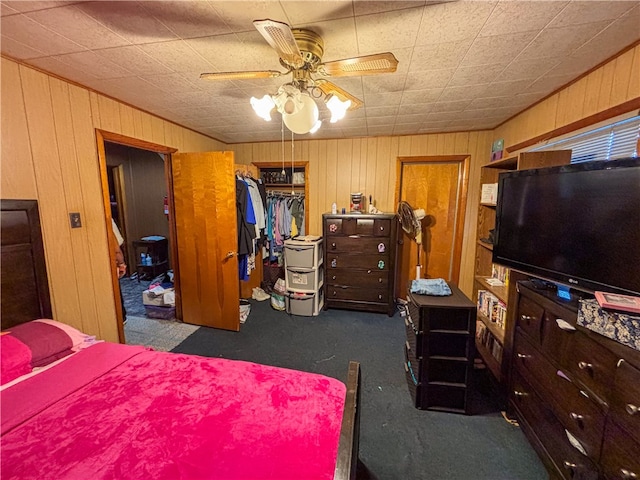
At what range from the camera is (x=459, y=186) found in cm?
351

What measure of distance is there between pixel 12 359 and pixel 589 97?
12.2 feet

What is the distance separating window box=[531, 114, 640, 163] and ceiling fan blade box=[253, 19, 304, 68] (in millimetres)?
1904

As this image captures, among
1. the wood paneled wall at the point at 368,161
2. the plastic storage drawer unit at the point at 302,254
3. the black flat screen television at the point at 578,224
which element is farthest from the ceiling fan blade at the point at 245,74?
the wood paneled wall at the point at 368,161

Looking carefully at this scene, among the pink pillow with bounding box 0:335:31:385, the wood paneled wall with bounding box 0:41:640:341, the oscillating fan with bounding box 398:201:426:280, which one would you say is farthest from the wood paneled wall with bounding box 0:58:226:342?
the oscillating fan with bounding box 398:201:426:280

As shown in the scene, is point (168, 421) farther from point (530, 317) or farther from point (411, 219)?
point (411, 219)

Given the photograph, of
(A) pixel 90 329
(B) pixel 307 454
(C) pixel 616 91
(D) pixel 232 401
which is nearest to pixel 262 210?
(A) pixel 90 329

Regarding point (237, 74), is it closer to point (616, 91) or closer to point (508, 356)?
point (616, 91)

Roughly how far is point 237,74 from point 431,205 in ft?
10.2

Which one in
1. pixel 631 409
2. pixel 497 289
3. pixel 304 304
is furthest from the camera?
pixel 304 304

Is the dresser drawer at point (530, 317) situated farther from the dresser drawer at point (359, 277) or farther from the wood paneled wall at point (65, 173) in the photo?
the wood paneled wall at point (65, 173)

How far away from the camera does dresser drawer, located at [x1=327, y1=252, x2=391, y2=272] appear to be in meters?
3.27

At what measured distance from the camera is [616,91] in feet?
4.95

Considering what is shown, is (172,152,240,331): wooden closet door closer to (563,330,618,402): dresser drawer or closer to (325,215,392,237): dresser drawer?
(325,215,392,237): dresser drawer

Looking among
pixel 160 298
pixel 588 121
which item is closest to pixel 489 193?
pixel 588 121
